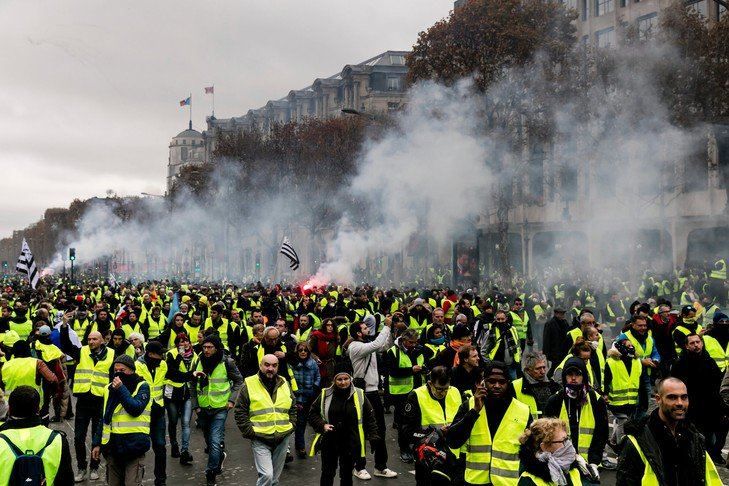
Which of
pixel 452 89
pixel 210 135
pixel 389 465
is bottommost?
pixel 389 465

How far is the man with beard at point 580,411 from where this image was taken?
21.6 feet

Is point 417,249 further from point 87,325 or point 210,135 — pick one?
point 210,135

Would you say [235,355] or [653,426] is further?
[235,355]

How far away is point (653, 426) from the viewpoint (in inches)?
174

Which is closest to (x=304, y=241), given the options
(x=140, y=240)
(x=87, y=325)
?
(x=140, y=240)

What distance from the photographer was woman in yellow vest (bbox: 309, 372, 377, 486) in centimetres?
728

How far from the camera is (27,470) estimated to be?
4.79 metres

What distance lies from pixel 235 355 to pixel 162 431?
5.20m

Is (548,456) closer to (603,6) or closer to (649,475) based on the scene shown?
(649,475)

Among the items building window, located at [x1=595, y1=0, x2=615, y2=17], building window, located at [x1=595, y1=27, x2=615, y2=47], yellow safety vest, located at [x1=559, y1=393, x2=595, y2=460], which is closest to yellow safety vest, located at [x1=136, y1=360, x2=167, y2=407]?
yellow safety vest, located at [x1=559, y1=393, x2=595, y2=460]

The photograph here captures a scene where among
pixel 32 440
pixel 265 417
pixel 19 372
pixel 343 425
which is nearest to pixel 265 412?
pixel 265 417

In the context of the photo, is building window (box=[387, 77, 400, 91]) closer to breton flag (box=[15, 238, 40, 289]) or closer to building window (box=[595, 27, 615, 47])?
building window (box=[595, 27, 615, 47])

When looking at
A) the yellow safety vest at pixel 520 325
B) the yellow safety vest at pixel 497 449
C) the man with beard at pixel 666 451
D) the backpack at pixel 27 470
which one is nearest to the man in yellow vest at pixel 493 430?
the yellow safety vest at pixel 497 449

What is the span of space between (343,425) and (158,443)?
240 centimetres
